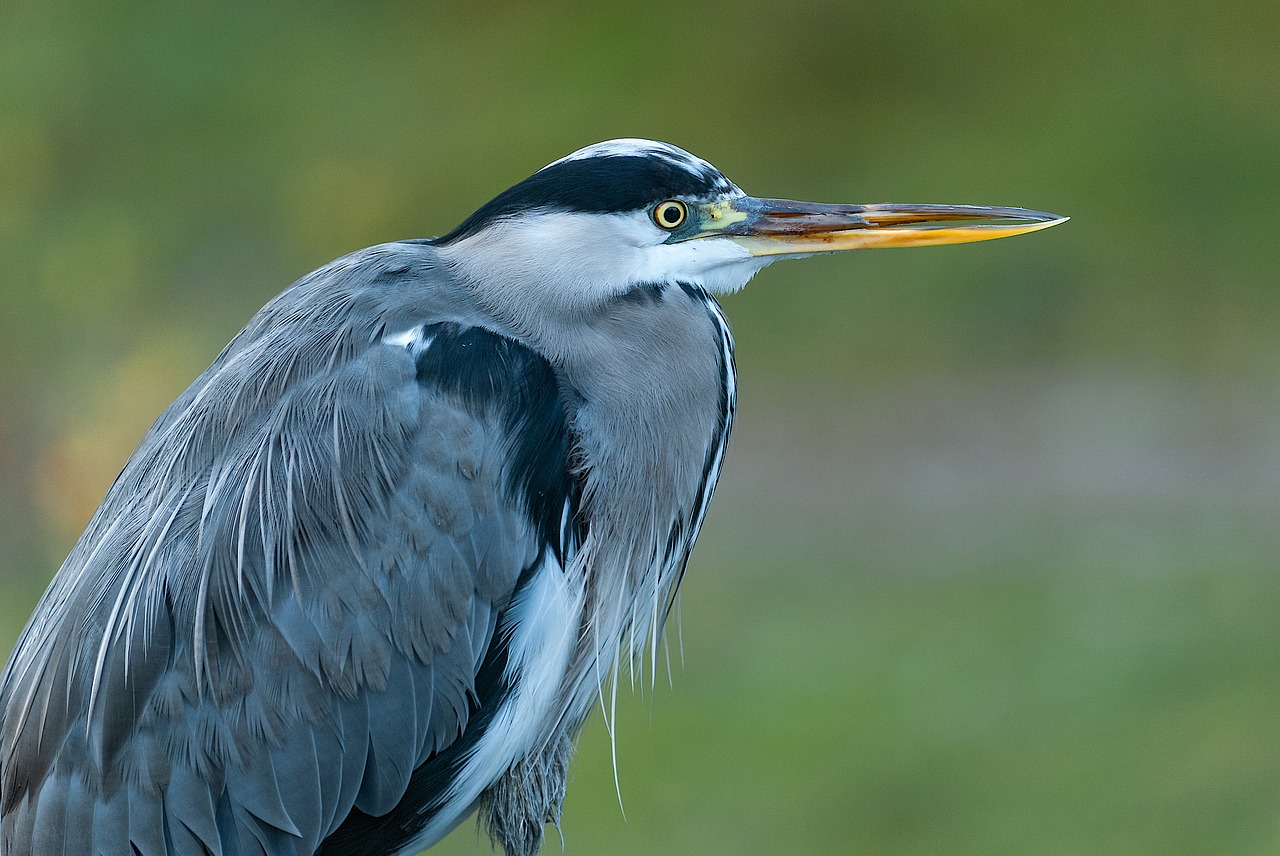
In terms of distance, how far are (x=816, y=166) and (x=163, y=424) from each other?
5.16 meters

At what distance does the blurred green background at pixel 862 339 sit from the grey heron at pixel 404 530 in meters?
2.23

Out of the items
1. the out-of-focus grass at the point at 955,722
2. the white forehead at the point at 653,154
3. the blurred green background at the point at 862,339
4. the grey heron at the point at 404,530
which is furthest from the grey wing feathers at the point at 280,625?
the blurred green background at the point at 862,339

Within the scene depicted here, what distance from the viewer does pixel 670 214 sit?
2301 millimetres

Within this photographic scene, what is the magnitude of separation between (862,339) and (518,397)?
4569 millimetres

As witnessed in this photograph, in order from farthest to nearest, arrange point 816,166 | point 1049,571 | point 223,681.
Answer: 1. point 816,166
2. point 1049,571
3. point 223,681

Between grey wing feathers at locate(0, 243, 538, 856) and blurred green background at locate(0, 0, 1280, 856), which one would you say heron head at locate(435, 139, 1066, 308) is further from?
blurred green background at locate(0, 0, 1280, 856)

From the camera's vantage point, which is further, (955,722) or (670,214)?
(955,722)

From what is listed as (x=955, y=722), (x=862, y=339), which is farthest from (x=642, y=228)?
(x=862, y=339)

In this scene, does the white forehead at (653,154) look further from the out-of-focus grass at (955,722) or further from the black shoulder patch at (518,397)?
the out-of-focus grass at (955,722)

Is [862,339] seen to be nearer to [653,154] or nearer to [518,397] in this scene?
[653,154]

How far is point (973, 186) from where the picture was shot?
677 cm

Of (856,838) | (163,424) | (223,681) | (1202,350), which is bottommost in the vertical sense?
(856,838)

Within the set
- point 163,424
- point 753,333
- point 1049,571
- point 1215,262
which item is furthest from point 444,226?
point 163,424

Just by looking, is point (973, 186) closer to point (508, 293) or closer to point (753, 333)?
point (753, 333)
